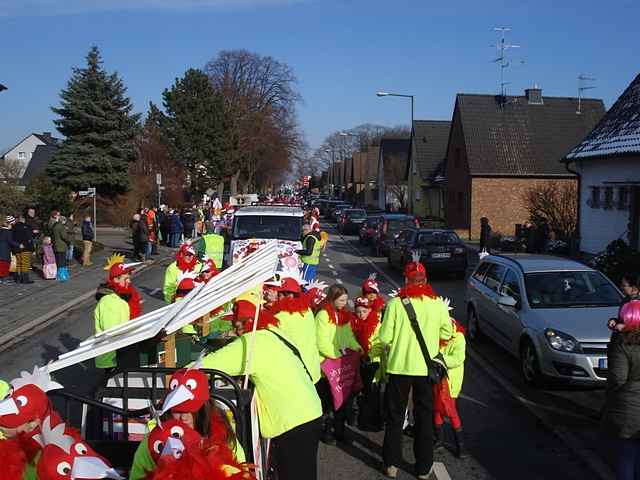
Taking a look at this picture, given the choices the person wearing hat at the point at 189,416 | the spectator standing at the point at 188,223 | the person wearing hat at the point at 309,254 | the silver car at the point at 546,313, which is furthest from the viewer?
the spectator standing at the point at 188,223

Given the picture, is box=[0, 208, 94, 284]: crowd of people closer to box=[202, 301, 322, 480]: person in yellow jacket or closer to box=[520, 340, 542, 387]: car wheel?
box=[520, 340, 542, 387]: car wheel

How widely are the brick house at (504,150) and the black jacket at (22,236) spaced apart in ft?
78.7

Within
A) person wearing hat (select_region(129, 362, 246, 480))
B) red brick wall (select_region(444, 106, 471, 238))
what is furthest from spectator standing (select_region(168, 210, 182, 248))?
person wearing hat (select_region(129, 362, 246, 480))

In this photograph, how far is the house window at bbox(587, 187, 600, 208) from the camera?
75.5 ft

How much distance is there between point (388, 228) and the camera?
27031 mm

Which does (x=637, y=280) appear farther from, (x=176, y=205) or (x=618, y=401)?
(x=176, y=205)

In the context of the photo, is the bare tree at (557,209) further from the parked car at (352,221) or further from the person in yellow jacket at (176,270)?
the person in yellow jacket at (176,270)

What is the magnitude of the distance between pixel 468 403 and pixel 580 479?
88.1 inches

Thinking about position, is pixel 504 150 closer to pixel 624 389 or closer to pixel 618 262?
pixel 618 262

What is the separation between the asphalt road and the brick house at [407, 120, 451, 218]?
1507 inches

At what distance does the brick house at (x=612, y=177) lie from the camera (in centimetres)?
2033

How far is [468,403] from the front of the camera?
7.84 meters

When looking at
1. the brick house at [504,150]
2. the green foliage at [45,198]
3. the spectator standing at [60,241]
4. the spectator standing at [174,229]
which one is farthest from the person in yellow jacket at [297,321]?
the brick house at [504,150]

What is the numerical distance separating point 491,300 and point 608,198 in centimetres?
1401
